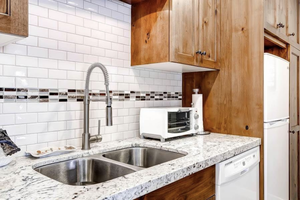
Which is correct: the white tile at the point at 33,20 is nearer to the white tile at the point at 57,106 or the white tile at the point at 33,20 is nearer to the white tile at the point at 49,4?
the white tile at the point at 49,4

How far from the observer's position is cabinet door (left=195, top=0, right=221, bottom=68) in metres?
1.98

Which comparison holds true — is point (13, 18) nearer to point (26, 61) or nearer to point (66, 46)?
point (26, 61)

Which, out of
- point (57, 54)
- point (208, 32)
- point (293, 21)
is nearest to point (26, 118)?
point (57, 54)

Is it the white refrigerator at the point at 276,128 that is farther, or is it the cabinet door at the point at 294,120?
the cabinet door at the point at 294,120

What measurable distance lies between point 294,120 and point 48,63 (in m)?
2.39

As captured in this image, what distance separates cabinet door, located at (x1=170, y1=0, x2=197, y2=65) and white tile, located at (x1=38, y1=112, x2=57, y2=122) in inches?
33.9

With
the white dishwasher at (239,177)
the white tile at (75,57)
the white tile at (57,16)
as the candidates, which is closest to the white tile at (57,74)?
the white tile at (75,57)

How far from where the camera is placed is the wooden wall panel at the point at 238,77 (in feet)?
6.59

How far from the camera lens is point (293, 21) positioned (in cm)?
266

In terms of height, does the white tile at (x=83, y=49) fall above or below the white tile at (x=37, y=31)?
below

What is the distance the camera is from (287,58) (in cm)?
247

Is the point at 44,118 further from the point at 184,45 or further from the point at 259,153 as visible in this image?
the point at 259,153

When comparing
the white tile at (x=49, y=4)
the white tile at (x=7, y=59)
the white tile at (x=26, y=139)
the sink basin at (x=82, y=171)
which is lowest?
the sink basin at (x=82, y=171)

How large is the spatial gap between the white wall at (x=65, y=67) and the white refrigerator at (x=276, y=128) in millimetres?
1058
